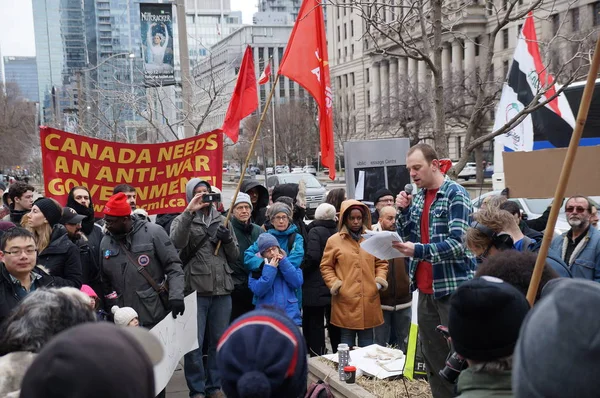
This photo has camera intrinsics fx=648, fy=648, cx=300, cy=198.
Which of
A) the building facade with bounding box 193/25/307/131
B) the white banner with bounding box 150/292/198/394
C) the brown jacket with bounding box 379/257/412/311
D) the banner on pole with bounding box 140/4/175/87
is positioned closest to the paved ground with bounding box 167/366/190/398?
the white banner with bounding box 150/292/198/394

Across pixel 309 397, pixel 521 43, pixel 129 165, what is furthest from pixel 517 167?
pixel 521 43

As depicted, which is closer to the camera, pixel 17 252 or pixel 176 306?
pixel 17 252

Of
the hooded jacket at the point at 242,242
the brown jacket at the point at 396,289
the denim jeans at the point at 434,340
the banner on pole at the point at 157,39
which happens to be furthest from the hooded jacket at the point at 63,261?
the banner on pole at the point at 157,39

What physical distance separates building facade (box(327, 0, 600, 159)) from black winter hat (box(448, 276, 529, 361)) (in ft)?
17.9

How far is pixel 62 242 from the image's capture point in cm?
544

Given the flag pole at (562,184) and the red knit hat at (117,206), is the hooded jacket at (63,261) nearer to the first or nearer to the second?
the red knit hat at (117,206)

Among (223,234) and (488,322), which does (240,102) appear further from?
(488,322)

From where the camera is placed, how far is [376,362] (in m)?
5.59

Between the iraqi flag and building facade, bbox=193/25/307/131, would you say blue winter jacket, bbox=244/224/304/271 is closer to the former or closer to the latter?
the iraqi flag

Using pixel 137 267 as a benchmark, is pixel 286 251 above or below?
below

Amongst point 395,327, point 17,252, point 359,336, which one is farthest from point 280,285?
point 17,252

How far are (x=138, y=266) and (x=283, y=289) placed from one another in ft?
5.08

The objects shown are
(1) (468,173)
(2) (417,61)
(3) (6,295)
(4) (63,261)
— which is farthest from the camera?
(1) (468,173)

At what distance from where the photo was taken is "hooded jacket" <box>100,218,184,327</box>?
5531 millimetres
